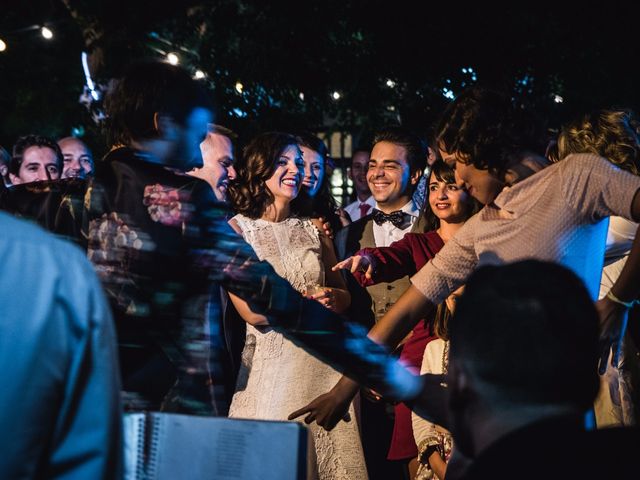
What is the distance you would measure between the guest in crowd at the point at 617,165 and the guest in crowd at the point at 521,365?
2478mm

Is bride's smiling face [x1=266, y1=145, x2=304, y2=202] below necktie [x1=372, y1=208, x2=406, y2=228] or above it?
above

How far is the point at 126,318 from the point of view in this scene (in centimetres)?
272

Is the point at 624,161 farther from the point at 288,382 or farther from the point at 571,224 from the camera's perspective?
the point at 288,382

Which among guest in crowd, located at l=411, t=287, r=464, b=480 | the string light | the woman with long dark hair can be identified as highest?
the string light

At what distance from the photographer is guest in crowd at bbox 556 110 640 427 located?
13.8ft

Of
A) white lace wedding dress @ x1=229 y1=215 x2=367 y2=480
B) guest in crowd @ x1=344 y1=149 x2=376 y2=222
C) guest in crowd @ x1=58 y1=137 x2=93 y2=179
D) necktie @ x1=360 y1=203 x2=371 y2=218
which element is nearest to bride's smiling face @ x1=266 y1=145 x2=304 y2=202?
white lace wedding dress @ x1=229 y1=215 x2=367 y2=480

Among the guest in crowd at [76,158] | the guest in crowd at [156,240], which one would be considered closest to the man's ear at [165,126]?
the guest in crowd at [156,240]

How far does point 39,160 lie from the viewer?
718 cm

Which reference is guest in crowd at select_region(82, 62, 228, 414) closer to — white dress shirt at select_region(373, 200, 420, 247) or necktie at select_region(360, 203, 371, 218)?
white dress shirt at select_region(373, 200, 420, 247)

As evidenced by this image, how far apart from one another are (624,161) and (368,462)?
2.86 meters

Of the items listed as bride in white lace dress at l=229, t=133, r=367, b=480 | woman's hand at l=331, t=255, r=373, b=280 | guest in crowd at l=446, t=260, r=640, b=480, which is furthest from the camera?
bride in white lace dress at l=229, t=133, r=367, b=480

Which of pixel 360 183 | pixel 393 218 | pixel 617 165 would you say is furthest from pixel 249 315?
pixel 360 183

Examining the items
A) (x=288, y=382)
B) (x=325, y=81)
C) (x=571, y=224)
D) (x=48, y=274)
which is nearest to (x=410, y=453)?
(x=288, y=382)

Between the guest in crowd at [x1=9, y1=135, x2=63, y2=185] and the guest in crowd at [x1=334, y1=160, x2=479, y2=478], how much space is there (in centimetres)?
331
